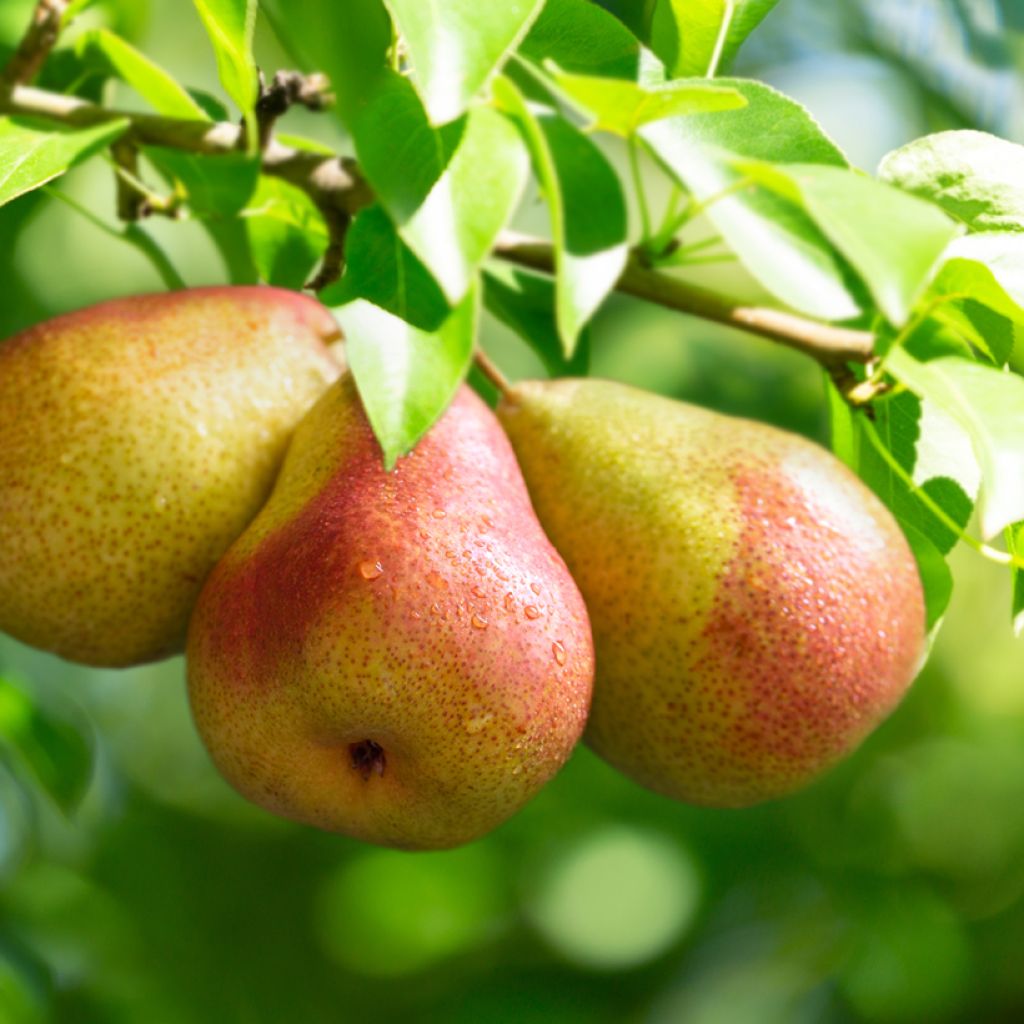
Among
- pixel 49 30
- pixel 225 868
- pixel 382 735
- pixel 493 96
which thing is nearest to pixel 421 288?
pixel 493 96

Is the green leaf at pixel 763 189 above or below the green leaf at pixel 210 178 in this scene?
above

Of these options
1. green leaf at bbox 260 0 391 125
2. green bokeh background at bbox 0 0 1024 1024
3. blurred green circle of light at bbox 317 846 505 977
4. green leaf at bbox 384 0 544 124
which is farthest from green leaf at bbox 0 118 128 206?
blurred green circle of light at bbox 317 846 505 977

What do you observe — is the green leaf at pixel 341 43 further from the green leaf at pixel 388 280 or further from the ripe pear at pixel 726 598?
the ripe pear at pixel 726 598

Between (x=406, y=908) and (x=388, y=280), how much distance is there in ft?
5.15

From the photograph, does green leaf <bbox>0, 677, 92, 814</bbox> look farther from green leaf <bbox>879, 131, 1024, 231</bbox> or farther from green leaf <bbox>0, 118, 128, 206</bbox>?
green leaf <bbox>879, 131, 1024, 231</bbox>

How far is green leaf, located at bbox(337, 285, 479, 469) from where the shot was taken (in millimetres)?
799

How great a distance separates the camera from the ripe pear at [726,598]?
1.04 metres

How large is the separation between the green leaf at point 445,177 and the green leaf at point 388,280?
0.09 meters

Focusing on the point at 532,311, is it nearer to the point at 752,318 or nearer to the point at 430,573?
the point at 752,318

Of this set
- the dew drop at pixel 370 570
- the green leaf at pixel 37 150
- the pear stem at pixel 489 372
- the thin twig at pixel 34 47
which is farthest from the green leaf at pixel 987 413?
the thin twig at pixel 34 47

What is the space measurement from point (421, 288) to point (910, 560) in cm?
48

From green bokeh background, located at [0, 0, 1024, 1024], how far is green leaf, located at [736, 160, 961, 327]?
136cm

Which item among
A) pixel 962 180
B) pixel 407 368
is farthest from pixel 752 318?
pixel 407 368

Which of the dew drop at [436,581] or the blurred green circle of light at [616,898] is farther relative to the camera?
the blurred green circle of light at [616,898]
